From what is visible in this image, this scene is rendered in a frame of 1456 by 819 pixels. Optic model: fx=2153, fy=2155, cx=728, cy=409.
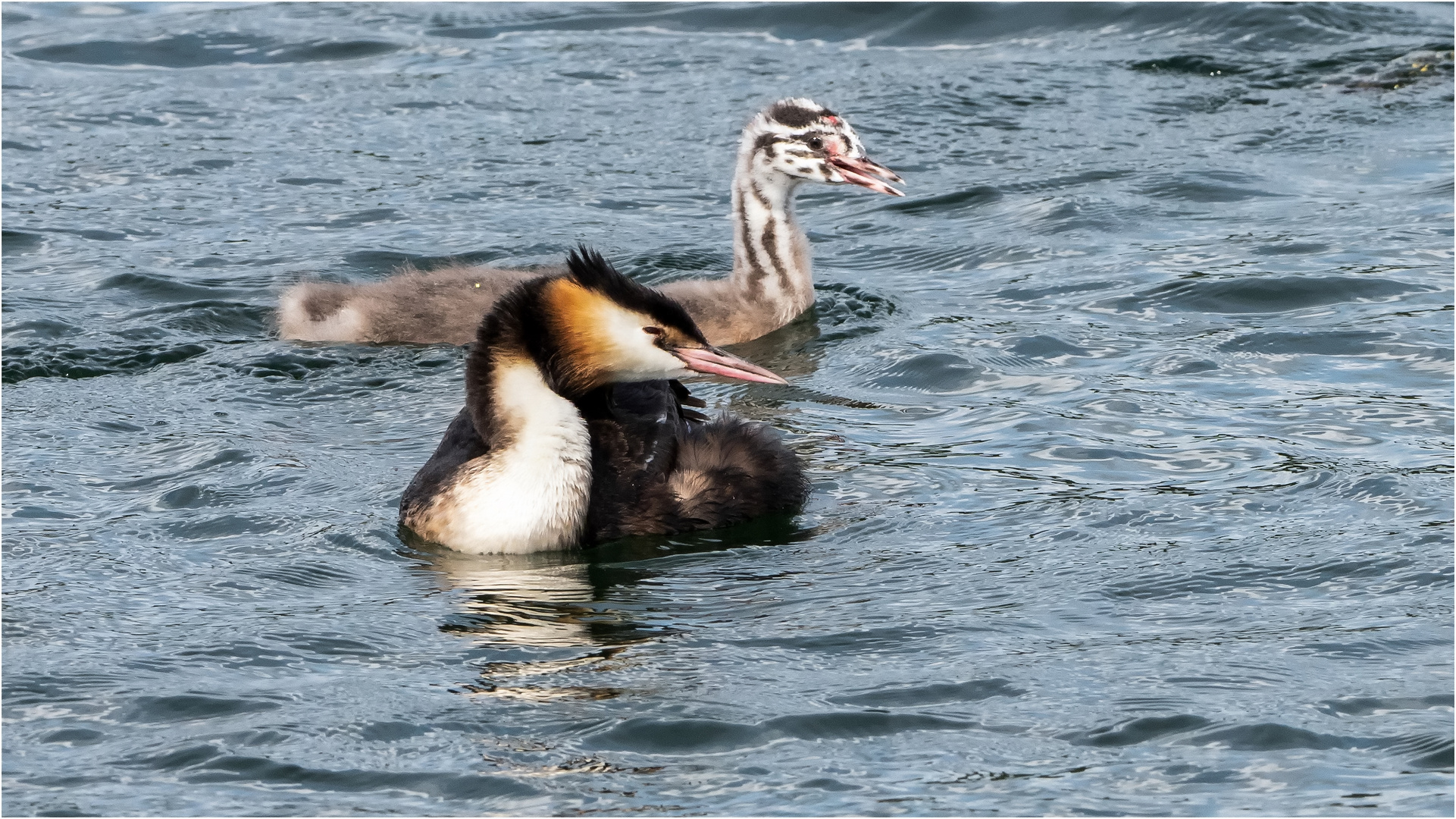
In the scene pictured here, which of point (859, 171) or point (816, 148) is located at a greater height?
point (816, 148)

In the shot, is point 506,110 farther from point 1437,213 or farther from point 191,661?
point 191,661

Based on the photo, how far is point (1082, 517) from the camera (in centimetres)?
818

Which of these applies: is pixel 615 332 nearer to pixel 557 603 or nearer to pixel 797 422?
pixel 557 603

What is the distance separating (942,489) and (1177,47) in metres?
9.04

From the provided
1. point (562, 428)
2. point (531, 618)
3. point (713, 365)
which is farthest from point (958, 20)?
point (531, 618)

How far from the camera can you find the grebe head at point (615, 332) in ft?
25.3

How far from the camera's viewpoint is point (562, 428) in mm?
7789

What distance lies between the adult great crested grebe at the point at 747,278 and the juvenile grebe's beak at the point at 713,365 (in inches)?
120

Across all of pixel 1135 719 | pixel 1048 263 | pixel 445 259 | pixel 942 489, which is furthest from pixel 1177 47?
pixel 1135 719

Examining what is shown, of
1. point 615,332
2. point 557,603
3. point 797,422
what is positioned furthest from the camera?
point 797,422

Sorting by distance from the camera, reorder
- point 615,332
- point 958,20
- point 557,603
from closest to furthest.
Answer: point 557,603, point 615,332, point 958,20

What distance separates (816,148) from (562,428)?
12.8 ft

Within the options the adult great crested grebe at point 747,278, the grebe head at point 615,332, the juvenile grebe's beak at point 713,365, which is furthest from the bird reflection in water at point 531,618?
the adult great crested grebe at point 747,278

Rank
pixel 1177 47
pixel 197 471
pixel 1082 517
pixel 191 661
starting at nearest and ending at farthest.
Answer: pixel 191 661, pixel 1082 517, pixel 197 471, pixel 1177 47
